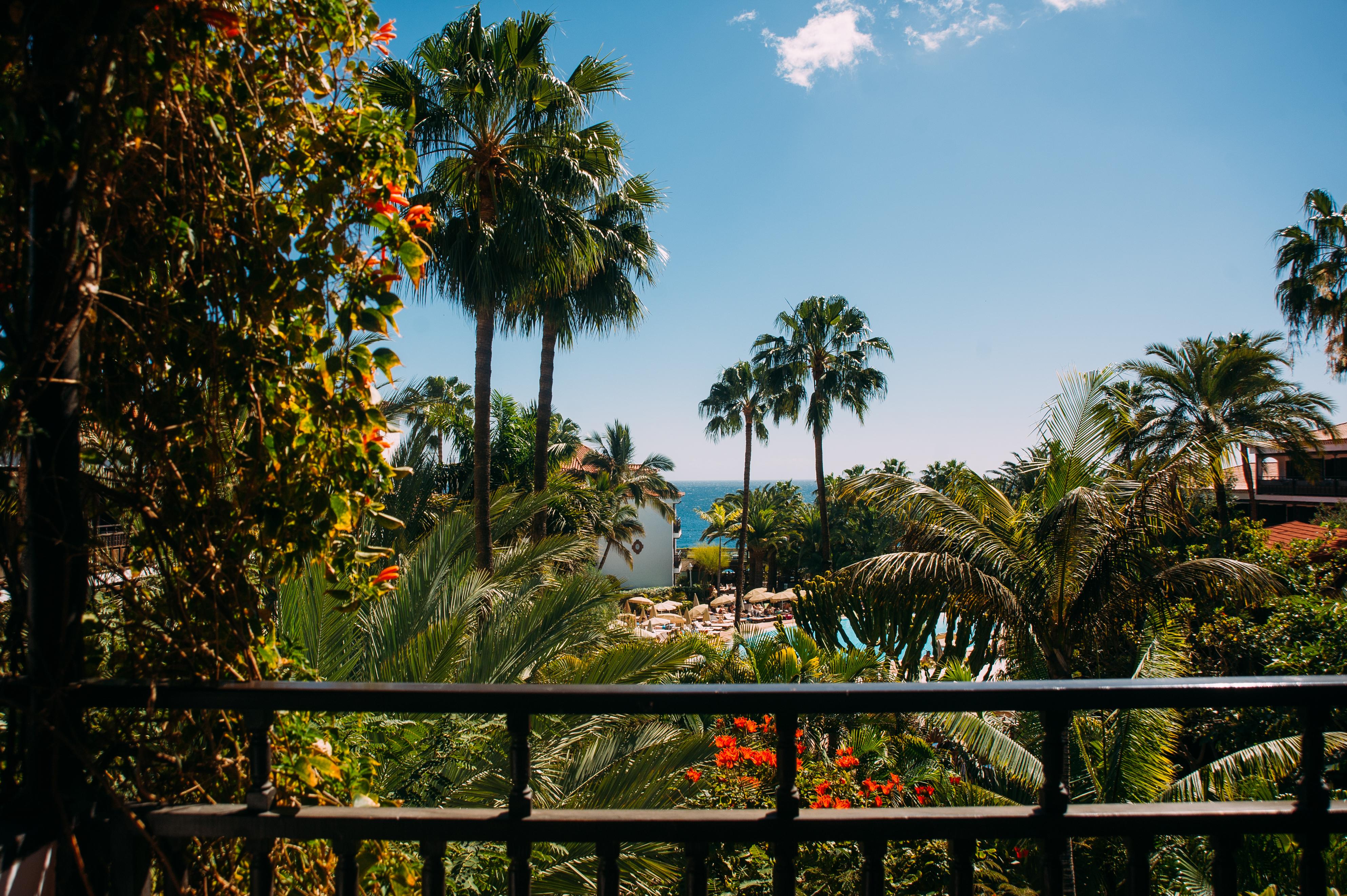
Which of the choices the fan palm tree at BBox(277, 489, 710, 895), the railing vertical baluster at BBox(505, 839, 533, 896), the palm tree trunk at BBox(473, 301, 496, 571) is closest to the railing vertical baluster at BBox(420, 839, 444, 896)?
the railing vertical baluster at BBox(505, 839, 533, 896)

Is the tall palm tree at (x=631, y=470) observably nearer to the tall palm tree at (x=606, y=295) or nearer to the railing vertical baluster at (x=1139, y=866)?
the tall palm tree at (x=606, y=295)

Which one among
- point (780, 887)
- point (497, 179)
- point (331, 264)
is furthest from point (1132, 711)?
point (497, 179)

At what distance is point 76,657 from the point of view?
1.33 metres

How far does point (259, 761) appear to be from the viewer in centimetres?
136

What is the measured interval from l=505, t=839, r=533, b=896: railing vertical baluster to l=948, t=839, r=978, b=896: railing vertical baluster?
32.0 inches

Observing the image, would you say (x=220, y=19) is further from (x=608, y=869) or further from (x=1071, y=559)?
(x=1071, y=559)

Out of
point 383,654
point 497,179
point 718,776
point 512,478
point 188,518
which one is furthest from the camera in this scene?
point 512,478

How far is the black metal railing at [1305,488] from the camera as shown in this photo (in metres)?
26.9

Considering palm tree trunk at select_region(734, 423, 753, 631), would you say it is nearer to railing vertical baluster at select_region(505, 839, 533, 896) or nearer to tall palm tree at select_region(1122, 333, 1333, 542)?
tall palm tree at select_region(1122, 333, 1333, 542)

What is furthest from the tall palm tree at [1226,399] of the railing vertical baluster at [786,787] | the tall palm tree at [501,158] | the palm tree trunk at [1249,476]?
the railing vertical baluster at [786,787]

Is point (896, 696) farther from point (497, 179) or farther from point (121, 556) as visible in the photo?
point (497, 179)

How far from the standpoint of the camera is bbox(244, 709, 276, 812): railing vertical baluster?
135 centimetres

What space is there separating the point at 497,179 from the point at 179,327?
349 inches

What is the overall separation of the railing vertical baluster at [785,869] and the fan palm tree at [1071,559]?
21.8 feet
